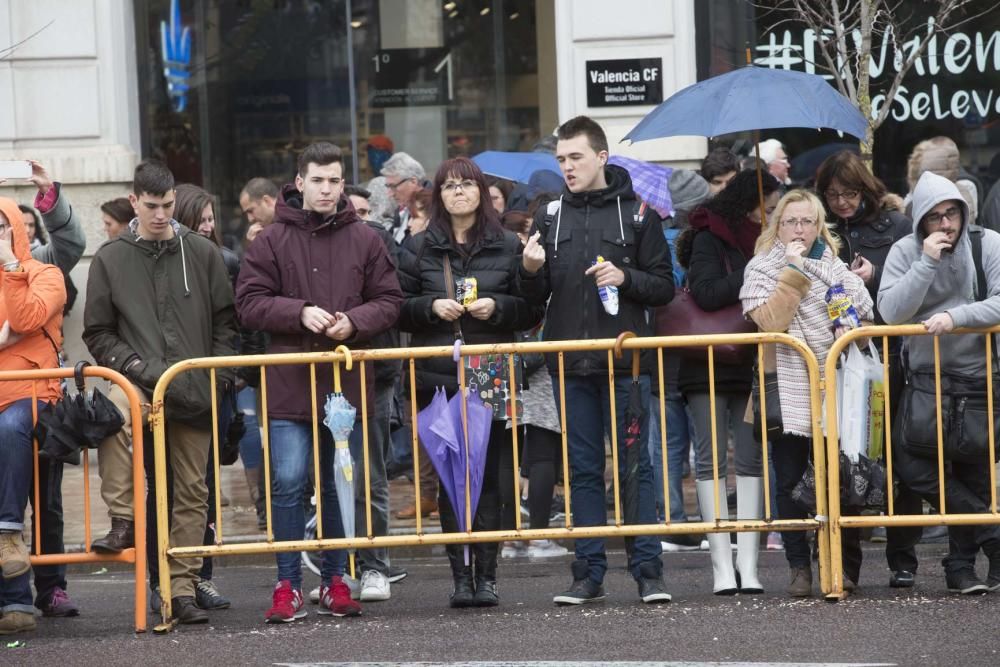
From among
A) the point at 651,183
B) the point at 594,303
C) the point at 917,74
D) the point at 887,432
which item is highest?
the point at 917,74

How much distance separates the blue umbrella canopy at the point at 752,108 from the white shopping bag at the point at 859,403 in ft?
4.53

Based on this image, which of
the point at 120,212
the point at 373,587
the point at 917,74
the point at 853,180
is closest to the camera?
the point at 373,587

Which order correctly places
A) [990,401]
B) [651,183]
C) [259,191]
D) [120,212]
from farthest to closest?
[651,183], [259,191], [120,212], [990,401]

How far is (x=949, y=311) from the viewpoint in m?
7.73

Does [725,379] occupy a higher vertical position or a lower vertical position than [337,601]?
higher

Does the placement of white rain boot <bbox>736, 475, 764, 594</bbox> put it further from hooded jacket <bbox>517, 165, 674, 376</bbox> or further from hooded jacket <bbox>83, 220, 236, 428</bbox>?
hooded jacket <bbox>83, 220, 236, 428</bbox>

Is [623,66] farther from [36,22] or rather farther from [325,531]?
[325,531]

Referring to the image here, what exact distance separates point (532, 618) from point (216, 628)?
1.46 m

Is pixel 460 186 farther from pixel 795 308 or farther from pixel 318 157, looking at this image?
pixel 795 308

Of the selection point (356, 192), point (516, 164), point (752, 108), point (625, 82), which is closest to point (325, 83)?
point (625, 82)

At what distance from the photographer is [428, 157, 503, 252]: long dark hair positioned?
26.8 ft

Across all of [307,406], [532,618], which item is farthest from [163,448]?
[532,618]

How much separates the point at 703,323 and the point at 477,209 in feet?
4.08

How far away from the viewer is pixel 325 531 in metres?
8.20
